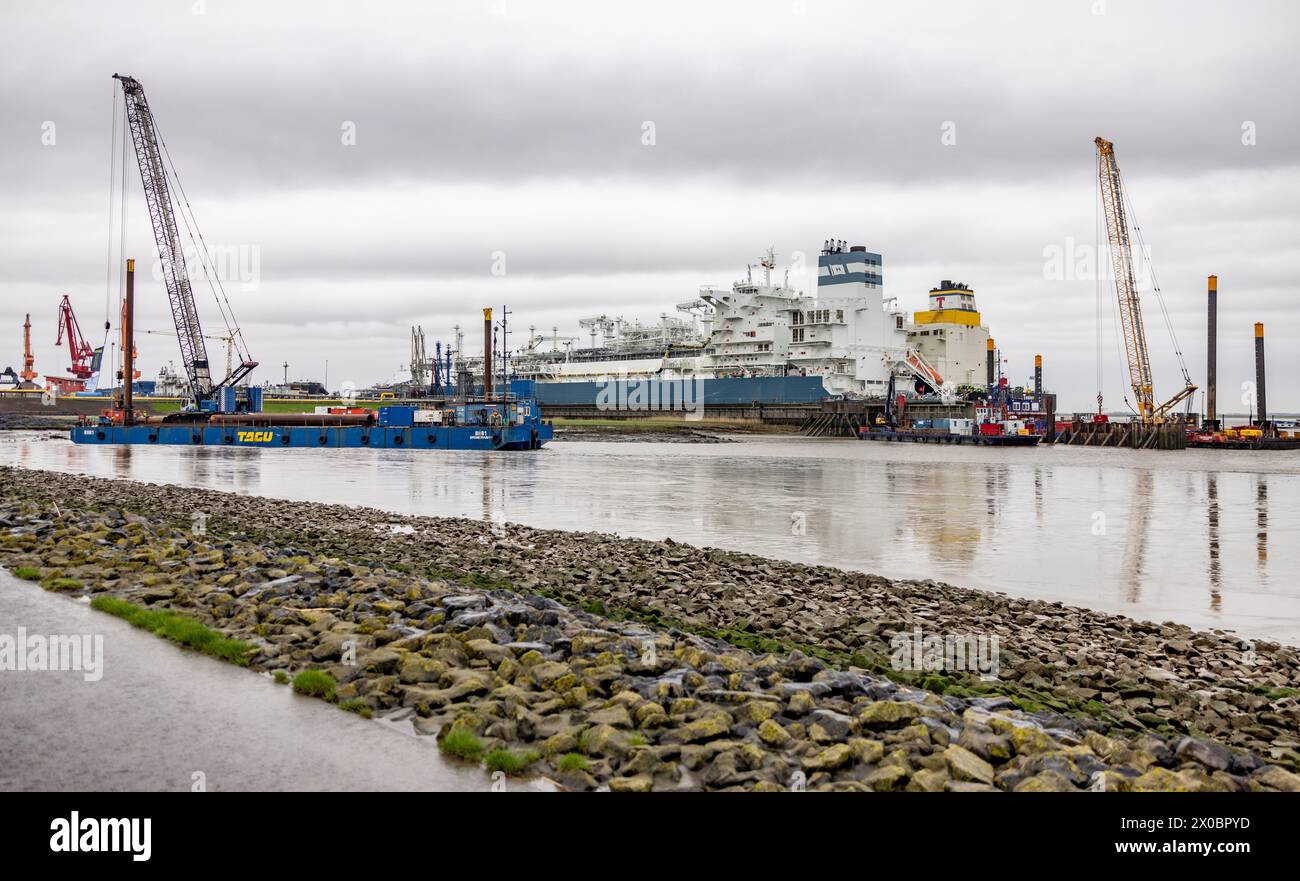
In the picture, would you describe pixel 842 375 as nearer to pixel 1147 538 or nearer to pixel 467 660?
pixel 1147 538

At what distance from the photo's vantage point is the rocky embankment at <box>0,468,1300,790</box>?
18.5 ft

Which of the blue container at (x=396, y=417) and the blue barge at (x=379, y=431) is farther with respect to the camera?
the blue container at (x=396, y=417)

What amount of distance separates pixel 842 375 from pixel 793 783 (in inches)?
3495

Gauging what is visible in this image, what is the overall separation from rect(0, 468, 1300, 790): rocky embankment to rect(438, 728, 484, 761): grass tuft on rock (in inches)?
1.2

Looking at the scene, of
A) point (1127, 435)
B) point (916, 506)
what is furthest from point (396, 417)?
point (1127, 435)

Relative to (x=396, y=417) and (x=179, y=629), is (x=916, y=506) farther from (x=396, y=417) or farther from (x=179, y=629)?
(x=396, y=417)

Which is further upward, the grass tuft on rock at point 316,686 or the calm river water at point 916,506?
the grass tuft on rock at point 316,686

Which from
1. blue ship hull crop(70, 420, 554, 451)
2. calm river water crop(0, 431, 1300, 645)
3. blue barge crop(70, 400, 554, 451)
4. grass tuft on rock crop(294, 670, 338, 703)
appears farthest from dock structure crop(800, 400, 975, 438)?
grass tuft on rock crop(294, 670, 338, 703)

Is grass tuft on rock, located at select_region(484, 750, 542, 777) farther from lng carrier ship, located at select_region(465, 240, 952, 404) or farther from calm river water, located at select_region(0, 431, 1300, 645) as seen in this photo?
lng carrier ship, located at select_region(465, 240, 952, 404)

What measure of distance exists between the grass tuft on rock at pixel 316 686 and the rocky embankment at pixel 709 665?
0.08 m

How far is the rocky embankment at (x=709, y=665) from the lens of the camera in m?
5.64

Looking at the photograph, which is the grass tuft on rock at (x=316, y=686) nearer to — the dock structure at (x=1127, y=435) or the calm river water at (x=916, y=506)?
the calm river water at (x=916, y=506)

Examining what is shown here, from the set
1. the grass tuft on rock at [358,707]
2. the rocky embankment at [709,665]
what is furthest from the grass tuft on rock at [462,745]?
the grass tuft on rock at [358,707]

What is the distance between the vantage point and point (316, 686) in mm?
6949
